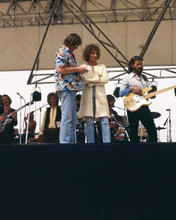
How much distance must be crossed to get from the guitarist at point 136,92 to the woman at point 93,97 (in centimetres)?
27

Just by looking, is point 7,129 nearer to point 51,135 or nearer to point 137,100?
point 51,135

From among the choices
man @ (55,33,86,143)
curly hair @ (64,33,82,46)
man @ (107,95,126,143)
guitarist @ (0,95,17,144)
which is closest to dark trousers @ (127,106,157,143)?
man @ (55,33,86,143)

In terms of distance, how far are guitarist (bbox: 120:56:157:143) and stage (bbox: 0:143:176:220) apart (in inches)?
114

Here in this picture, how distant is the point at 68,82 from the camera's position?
6133 mm

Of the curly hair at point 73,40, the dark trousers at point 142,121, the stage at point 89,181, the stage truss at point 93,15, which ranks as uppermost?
the stage truss at point 93,15

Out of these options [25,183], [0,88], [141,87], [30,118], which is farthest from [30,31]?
[25,183]

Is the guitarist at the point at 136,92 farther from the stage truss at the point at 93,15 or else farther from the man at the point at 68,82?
the stage truss at the point at 93,15

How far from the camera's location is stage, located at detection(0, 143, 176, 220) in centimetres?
328

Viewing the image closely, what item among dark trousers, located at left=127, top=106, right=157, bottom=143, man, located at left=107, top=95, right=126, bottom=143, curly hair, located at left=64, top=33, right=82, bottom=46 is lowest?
dark trousers, located at left=127, top=106, right=157, bottom=143

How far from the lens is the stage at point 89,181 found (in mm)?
3279

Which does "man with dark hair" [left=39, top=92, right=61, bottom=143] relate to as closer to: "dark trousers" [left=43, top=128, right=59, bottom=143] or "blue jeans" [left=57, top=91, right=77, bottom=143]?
"dark trousers" [left=43, top=128, right=59, bottom=143]

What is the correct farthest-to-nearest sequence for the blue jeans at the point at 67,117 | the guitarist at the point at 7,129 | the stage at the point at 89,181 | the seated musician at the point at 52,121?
1. the seated musician at the point at 52,121
2. the guitarist at the point at 7,129
3. the blue jeans at the point at 67,117
4. the stage at the point at 89,181

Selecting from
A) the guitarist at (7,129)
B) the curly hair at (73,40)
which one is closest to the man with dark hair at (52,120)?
the guitarist at (7,129)

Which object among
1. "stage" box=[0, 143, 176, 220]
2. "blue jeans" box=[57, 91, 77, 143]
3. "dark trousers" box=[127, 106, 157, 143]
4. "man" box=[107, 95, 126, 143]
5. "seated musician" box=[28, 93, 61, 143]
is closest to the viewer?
"stage" box=[0, 143, 176, 220]
